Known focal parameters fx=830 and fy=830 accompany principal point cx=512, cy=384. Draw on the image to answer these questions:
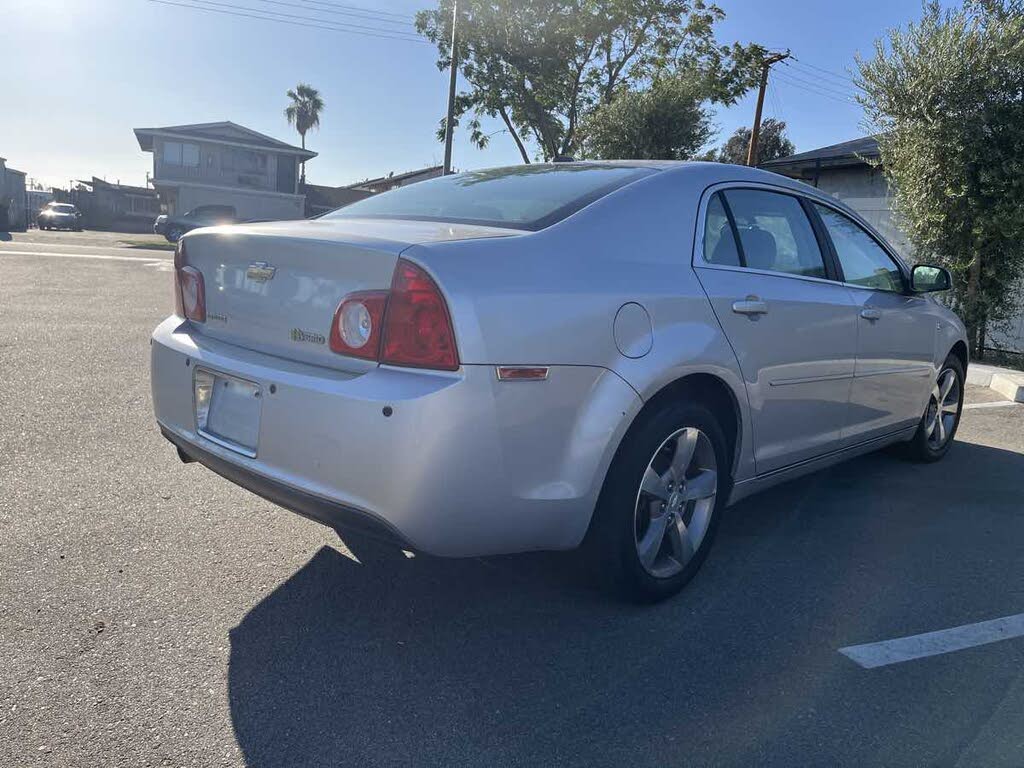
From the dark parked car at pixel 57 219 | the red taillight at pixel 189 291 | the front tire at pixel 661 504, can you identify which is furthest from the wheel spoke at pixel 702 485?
the dark parked car at pixel 57 219

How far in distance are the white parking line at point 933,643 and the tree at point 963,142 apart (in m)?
8.07

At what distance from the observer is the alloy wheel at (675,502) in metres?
2.97

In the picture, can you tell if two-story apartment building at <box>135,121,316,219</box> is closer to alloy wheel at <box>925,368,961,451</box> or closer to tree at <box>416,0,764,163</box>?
tree at <box>416,0,764,163</box>

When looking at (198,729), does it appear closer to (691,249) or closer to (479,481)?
(479,481)

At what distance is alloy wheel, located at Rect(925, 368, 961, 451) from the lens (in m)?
5.16

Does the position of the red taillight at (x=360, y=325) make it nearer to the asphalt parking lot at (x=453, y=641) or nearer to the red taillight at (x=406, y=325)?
the red taillight at (x=406, y=325)

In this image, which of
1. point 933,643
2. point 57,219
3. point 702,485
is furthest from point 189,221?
point 933,643

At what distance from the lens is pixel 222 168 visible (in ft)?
143

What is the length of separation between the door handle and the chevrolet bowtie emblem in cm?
168

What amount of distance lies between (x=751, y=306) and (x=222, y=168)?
44713 mm

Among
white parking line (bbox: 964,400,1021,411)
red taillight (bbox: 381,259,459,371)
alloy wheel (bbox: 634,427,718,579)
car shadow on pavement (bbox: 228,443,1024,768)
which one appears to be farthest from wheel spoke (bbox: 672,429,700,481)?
white parking line (bbox: 964,400,1021,411)

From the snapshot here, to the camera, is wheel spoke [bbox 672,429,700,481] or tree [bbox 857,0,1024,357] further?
tree [bbox 857,0,1024,357]

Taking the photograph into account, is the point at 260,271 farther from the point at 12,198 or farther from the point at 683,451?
the point at 12,198

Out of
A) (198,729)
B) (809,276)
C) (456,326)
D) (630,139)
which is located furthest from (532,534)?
(630,139)
